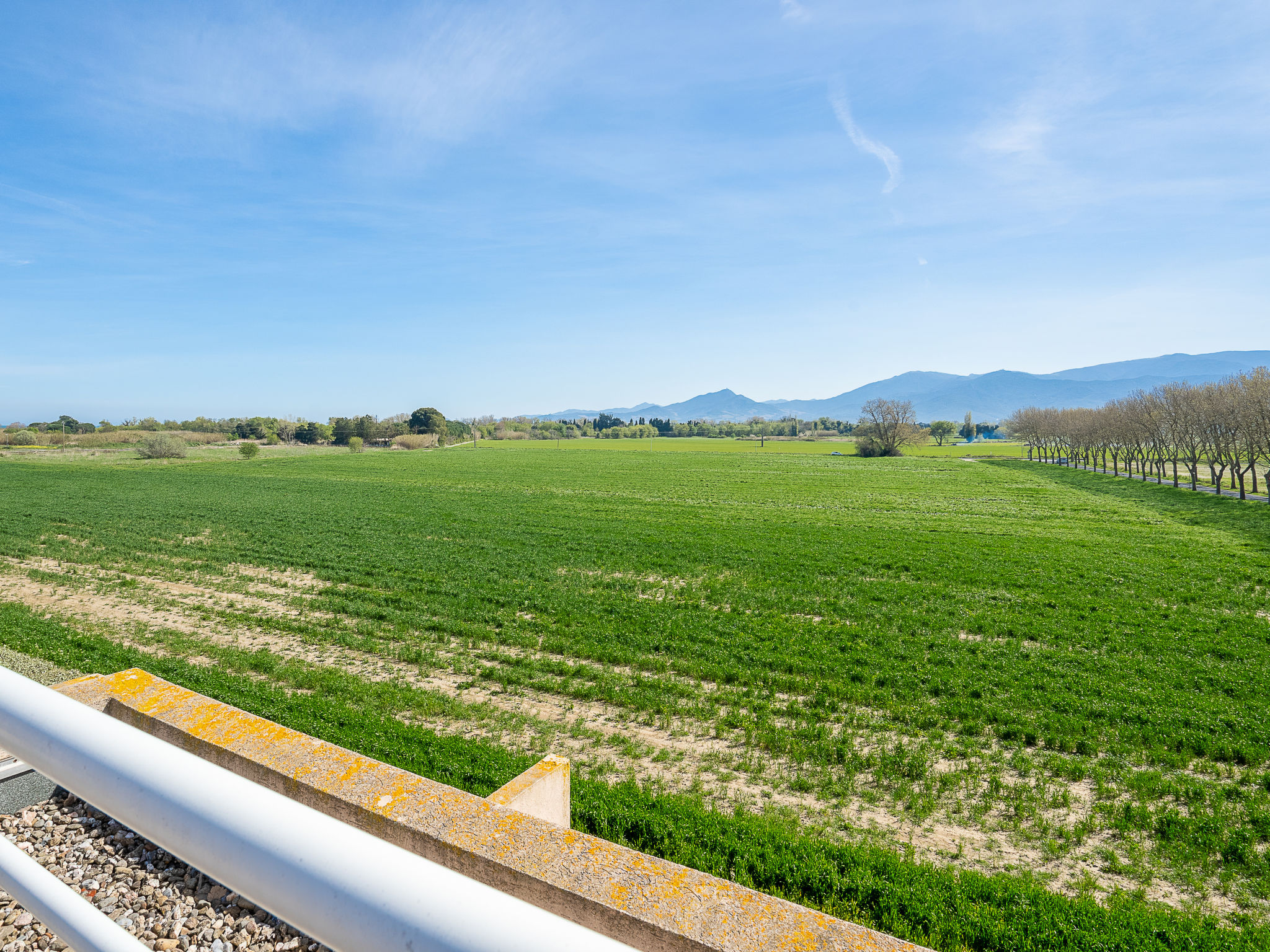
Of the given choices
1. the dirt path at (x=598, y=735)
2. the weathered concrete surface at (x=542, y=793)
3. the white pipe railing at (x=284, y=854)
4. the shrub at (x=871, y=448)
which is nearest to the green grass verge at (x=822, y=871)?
the dirt path at (x=598, y=735)

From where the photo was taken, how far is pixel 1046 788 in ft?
24.3

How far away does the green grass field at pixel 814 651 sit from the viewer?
6816mm

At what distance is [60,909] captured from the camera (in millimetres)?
1227

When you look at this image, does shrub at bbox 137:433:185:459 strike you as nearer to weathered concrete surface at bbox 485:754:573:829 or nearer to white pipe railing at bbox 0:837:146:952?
weathered concrete surface at bbox 485:754:573:829

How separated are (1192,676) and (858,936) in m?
11.3

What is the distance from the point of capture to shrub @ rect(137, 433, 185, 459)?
7850cm

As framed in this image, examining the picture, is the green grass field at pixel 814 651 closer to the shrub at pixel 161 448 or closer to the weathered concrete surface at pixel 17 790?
the weathered concrete surface at pixel 17 790

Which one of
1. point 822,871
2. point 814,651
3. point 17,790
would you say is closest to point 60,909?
point 17,790

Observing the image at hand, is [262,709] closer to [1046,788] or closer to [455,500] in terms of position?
[1046,788]

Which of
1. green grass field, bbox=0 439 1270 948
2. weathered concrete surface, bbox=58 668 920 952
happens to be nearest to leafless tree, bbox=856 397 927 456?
green grass field, bbox=0 439 1270 948

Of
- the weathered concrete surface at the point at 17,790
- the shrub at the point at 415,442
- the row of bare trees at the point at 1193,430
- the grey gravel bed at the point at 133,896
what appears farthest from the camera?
the shrub at the point at 415,442

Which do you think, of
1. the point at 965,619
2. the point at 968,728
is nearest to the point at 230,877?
the point at 968,728

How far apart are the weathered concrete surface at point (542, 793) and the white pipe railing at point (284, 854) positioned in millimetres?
2979

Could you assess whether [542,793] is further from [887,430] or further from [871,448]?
[887,430]
